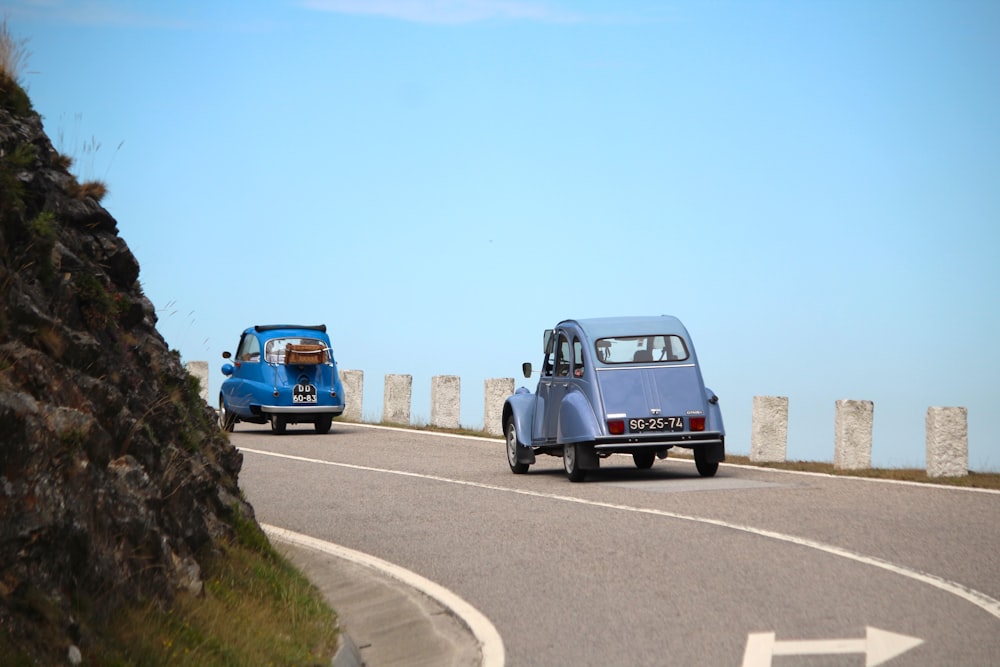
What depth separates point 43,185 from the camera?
9.57 m

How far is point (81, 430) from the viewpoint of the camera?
24.5ft

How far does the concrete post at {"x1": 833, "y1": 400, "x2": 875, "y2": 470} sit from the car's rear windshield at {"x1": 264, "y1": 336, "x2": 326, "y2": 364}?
1162 cm

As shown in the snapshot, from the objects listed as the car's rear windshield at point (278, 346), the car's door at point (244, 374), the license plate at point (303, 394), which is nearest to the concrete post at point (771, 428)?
the license plate at point (303, 394)

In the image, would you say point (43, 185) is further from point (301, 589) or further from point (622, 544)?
point (622, 544)

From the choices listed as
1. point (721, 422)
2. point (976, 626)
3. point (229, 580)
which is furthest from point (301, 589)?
point (721, 422)

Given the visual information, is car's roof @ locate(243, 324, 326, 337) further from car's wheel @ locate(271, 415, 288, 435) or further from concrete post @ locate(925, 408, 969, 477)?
concrete post @ locate(925, 408, 969, 477)

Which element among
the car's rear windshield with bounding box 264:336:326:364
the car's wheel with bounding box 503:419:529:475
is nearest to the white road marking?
the car's wheel with bounding box 503:419:529:475

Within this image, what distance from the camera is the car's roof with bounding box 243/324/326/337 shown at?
27422mm

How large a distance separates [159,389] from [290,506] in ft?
17.2

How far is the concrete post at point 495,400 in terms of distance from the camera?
27891mm

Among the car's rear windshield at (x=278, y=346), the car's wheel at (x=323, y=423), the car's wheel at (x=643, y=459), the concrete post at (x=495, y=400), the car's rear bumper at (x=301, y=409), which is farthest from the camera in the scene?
the concrete post at (x=495, y=400)

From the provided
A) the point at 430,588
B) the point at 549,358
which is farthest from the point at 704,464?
the point at 430,588

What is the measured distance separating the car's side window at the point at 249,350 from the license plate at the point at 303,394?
108 centimetres

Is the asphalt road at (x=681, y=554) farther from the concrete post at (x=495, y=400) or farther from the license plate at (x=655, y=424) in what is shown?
the concrete post at (x=495, y=400)
